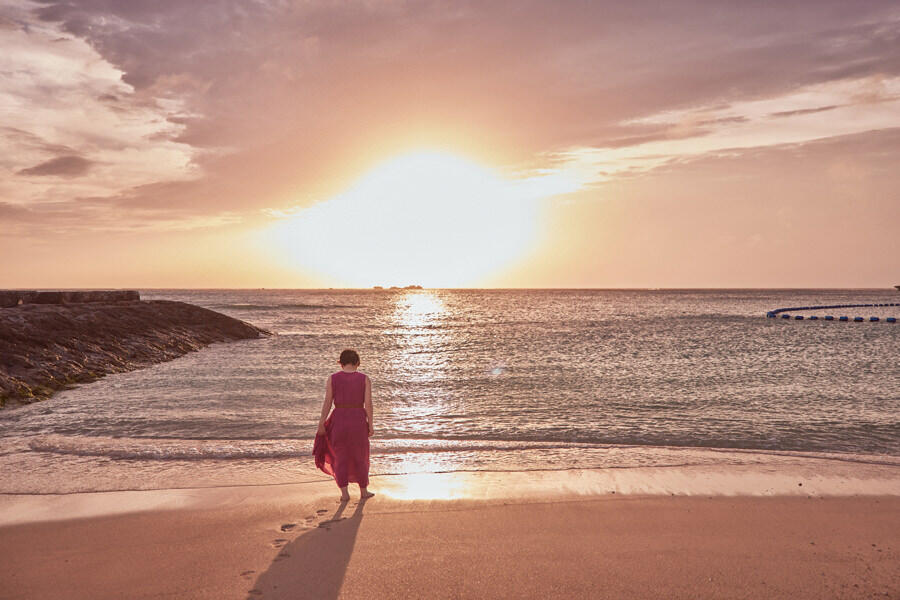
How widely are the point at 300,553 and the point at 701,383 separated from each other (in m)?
18.7

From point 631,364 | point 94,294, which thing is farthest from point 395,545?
point 94,294

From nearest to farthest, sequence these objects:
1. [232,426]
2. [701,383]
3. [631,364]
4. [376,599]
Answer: [376,599] → [232,426] → [701,383] → [631,364]

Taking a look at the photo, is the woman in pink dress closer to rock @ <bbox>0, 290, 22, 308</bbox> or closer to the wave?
the wave

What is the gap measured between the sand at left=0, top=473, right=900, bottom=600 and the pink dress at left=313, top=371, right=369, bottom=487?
1.65 feet

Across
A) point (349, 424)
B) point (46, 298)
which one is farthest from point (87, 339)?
point (349, 424)

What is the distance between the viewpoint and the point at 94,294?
4072cm

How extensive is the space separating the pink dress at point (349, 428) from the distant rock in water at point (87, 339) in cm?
1418

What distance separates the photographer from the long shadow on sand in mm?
5465

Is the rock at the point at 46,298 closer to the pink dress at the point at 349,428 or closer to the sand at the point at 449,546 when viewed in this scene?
the sand at the point at 449,546

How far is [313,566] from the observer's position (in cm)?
599

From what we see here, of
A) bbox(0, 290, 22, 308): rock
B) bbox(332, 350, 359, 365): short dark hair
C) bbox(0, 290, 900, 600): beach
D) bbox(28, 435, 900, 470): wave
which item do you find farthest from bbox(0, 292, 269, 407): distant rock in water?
bbox(332, 350, 359, 365): short dark hair

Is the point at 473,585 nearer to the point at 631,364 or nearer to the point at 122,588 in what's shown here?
the point at 122,588

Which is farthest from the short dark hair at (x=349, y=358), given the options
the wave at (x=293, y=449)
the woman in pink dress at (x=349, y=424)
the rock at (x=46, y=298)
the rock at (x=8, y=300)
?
the rock at (x=46, y=298)

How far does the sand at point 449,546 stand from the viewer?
18.3 feet
